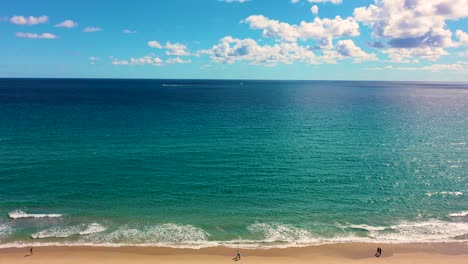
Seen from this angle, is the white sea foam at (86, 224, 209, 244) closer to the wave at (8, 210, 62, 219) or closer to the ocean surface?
the ocean surface

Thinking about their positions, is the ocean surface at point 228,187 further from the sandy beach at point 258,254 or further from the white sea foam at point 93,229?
the sandy beach at point 258,254

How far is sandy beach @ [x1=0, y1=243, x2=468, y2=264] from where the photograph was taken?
114 feet

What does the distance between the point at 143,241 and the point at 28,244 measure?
13.2m

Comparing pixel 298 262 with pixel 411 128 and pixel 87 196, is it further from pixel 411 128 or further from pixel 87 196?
pixel 411 128

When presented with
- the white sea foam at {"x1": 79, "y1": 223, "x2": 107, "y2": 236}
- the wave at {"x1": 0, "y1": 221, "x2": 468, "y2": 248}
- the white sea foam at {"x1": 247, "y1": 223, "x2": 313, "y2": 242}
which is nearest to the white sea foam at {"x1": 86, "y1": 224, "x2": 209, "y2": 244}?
the wave at {"x1": 0, "y1": 221, "x2": 468, "y2": 248}

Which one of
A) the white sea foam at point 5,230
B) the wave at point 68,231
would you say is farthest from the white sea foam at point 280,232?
the white sea foam at point 5,230

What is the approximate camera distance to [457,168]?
58375 mm

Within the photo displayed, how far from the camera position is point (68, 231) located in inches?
1558

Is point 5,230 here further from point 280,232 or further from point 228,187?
point 280,232

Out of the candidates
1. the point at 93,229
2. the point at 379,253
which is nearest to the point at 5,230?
the point at 93,229

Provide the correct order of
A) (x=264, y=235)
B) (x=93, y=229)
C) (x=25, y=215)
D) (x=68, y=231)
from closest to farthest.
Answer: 1. (x=264, y=235)
2. (x=68, y=231)
3. (x=93, y=229)
4. (x=25, y=215)

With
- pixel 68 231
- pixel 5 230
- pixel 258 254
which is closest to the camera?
pixel 258 254

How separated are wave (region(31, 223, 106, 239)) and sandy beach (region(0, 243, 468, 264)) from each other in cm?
235

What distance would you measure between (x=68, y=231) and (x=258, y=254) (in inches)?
929
